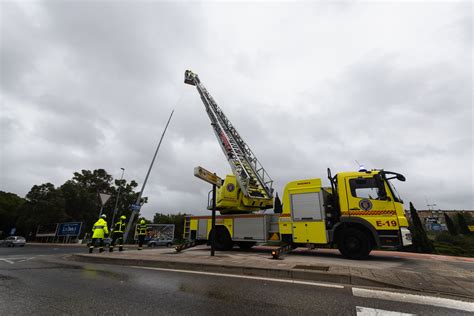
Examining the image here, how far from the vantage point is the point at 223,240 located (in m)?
11.2

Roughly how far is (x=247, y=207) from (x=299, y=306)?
8420mm

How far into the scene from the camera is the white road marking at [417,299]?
12.2 feet

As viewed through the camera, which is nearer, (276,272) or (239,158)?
(276,272)

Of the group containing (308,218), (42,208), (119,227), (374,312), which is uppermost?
(42,208)

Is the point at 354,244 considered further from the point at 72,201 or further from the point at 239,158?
the point at 72,201

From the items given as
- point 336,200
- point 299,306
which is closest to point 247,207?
point 336,200

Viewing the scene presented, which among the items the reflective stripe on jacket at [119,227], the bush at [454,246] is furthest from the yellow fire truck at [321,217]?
the bush at [454,246]

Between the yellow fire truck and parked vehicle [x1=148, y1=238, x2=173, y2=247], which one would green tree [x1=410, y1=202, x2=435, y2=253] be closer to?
the yellow fire truck

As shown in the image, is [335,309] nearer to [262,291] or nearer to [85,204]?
[262,291]

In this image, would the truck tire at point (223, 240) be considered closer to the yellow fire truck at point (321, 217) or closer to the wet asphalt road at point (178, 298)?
the yellow fire truck at point (321, 217)

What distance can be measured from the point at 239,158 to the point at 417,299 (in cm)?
1037

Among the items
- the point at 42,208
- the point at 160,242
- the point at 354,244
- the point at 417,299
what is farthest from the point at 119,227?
the point at 42,208

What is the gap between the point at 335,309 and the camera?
3.51m

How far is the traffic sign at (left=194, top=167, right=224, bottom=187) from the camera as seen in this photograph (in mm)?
8297
